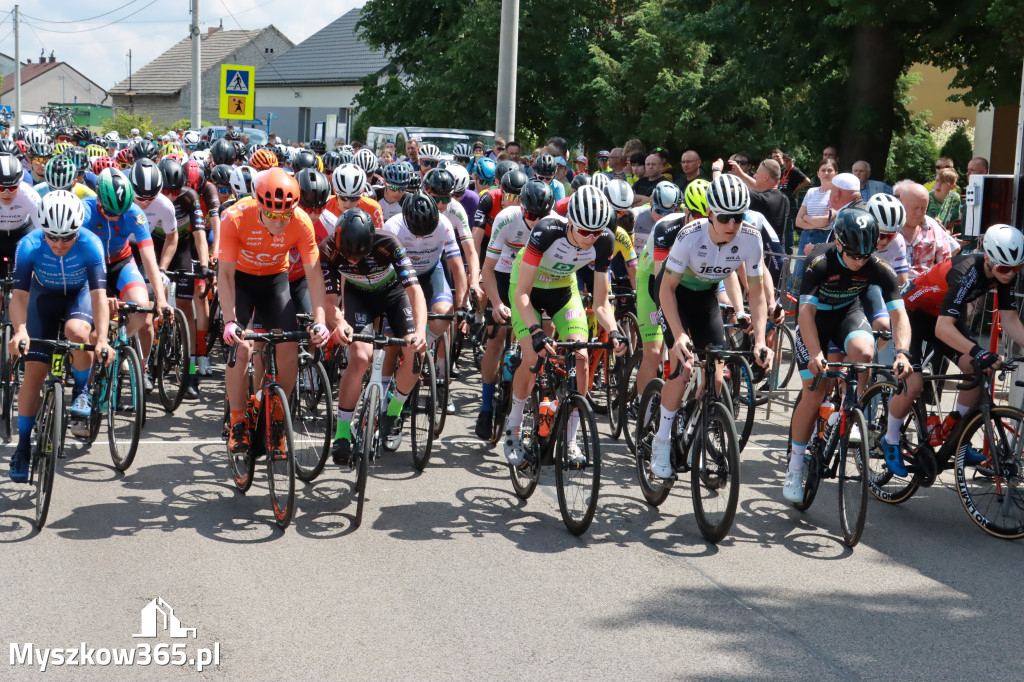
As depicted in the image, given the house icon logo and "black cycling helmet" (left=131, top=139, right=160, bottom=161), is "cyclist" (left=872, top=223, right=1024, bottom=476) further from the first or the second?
"black cycling helmet" (left=131, top=139, right=160, bottom=161)

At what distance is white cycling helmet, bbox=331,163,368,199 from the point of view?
9.19 metres

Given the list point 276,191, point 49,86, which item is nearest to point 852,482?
point 276,191

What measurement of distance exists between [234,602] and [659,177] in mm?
9251

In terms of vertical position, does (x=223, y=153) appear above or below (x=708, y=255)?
above

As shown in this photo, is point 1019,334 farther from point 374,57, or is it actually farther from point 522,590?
point 374,57

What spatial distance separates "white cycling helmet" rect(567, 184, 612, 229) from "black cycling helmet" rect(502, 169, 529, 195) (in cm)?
387

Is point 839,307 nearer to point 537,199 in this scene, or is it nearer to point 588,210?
point 588,210

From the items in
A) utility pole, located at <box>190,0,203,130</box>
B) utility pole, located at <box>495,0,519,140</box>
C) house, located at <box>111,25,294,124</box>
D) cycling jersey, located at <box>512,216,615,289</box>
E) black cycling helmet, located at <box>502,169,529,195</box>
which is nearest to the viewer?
cycling jersey, located at <box>512,216,615,289</box>

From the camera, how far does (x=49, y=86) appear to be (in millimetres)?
131750

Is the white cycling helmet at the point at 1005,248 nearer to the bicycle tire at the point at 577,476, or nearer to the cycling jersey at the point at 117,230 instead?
the bicycle tire at the point at 577,476

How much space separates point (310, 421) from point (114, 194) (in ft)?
7.49

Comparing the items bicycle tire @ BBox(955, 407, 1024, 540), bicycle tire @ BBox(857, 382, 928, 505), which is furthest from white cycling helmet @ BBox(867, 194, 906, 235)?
bicycle tire @ BBox(955, 407, 1024, 540)

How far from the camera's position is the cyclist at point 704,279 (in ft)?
23.9

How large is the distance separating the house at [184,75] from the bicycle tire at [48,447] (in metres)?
92.8
